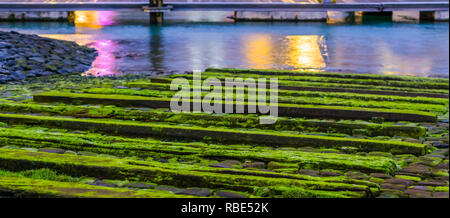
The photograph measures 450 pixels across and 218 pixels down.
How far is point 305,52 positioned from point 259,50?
4.62ft

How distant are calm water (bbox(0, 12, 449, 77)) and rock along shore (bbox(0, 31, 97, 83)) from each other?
60 cm

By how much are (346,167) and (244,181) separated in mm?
1299

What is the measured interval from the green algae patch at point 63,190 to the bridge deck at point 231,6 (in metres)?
22.9

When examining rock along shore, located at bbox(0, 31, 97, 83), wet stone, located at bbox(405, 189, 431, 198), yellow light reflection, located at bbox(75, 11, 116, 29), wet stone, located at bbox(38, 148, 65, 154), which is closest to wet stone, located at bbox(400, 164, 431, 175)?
wet stone, located at bbox(405, 189, 431, 198)

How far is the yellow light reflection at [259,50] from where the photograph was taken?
17641 mm

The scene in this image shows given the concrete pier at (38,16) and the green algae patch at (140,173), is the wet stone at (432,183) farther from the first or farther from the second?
the concrete pier at (38,16)

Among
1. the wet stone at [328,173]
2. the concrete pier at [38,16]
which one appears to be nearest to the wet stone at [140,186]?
the wet stone at [328,173]

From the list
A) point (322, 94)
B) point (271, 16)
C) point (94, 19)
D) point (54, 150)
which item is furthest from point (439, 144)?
point (94, 19)

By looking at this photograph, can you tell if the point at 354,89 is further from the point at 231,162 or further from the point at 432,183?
the point at 432,183

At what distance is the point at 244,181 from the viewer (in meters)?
5.72

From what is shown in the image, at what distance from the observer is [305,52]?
20.1 m

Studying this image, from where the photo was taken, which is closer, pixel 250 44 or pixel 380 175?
pixel 380 175

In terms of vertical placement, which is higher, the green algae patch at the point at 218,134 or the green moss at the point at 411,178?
the green algae patch at the point at 218,134

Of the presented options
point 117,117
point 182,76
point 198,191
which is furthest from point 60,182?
point 182,76
